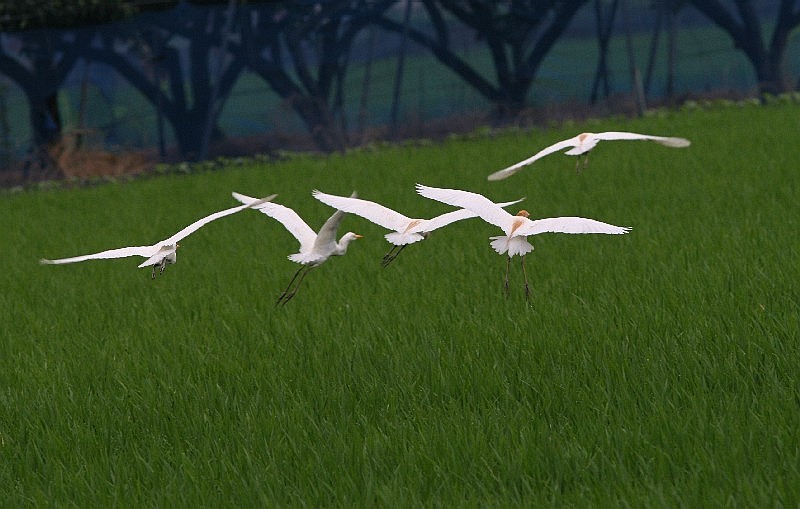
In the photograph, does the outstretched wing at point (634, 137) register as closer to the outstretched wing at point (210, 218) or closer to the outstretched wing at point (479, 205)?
the outstretched wing at point (479, 205)

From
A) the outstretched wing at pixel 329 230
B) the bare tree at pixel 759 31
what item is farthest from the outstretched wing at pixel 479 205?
the bare tree at pixel 759 31

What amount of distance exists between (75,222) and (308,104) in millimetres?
5531

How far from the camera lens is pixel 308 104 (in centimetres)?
1382

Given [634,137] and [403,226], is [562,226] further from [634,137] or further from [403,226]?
[634,137]

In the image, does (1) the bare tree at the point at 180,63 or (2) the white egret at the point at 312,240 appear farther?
(1) the bare tree at the point at 180,63

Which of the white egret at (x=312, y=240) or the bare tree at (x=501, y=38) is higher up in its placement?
the bare tree at (x=501, y=38)

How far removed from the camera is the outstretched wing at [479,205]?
118 inches

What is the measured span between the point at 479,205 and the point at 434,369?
2.51 feet

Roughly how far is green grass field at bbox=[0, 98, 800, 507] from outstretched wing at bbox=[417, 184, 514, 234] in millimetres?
558

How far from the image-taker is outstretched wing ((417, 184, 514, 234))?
2.99 metres

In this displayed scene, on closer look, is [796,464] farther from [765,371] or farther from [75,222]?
[75,222]

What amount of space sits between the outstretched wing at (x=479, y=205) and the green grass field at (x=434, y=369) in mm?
558

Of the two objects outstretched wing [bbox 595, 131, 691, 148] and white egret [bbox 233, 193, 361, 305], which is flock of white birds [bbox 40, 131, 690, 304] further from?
outstretched wing [bbox 595, 131, 691, 148]


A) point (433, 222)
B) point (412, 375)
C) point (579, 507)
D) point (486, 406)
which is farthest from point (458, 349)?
point (579, 507)
